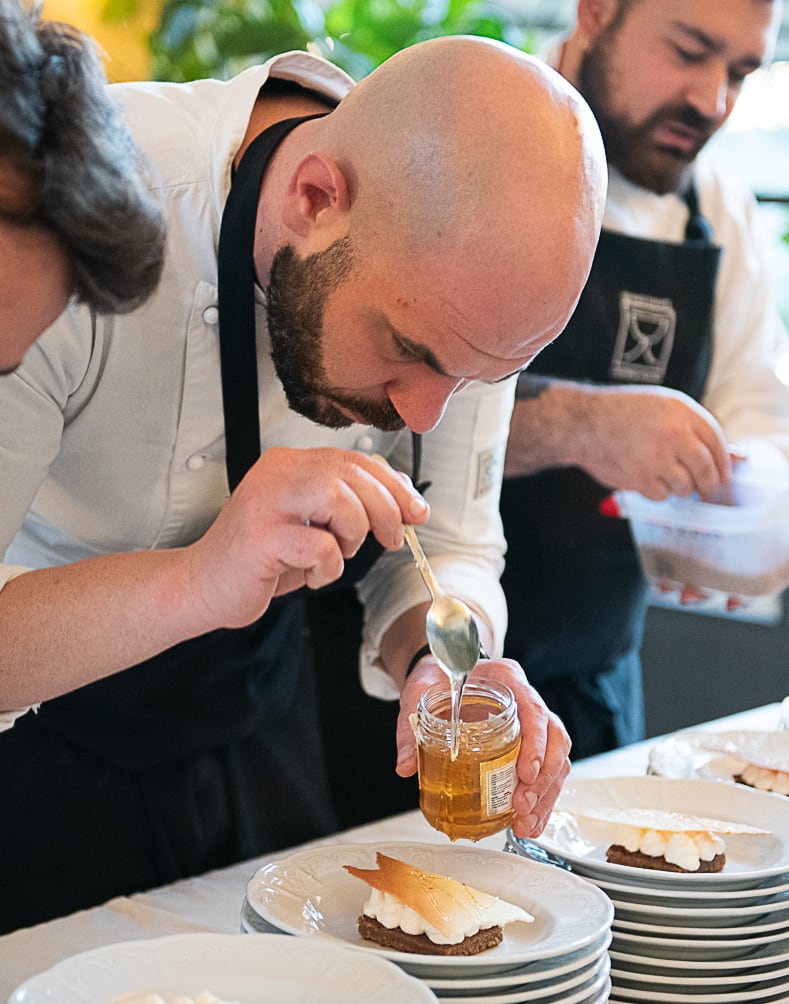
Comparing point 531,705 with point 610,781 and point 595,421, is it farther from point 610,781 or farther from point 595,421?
point 595,421

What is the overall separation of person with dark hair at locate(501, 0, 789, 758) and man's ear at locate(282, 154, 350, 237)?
0.87 metres

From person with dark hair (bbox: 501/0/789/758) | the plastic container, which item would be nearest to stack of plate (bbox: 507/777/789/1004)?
the plastic container

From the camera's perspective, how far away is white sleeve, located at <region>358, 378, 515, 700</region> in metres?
1.73

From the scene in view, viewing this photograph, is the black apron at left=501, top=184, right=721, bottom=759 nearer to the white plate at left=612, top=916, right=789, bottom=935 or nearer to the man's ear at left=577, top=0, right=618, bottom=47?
the man's ear at left=577, top=0, right=618, bottom=47

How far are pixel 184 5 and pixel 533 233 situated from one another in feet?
7.70

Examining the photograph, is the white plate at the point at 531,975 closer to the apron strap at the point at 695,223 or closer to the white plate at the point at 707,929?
the white plate at the point at 707,929

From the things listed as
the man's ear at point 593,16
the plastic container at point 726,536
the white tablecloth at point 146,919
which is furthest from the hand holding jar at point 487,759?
the man's ear at point 593,16

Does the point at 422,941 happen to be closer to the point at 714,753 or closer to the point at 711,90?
the point at 714,753

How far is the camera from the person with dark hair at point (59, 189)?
0.99m

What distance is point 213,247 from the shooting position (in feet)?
4.84

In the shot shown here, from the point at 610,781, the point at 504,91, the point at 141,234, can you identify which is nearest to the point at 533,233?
the point at 504,91

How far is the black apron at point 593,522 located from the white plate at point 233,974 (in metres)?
1.36

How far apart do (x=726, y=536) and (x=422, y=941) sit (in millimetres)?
1114

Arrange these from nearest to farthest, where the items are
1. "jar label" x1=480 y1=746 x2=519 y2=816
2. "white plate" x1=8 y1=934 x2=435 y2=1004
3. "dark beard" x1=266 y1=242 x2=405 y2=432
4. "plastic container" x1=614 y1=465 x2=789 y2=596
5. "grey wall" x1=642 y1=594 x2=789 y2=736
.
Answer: "white plate" x1=8 y1=934 x2=435 y2=1004 < "jar label" x1=480 y1=746 x2=519 y2=816 < "dark beard" x1=266 y1=242 x2=405 y2=432 < "plastic container" x1=614 y1=465 x2=789 y2=596 < "grey wall" x1=642 y1=594 x2=789 y2=736
